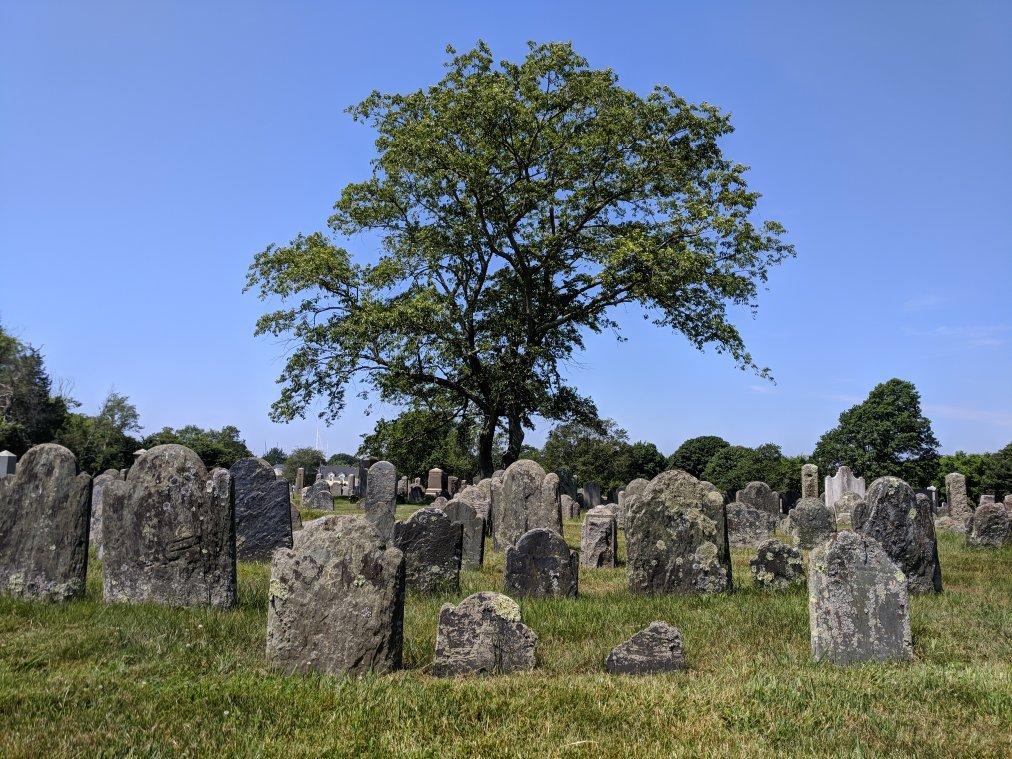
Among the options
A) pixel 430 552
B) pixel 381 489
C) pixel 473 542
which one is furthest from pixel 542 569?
pixel 381 489

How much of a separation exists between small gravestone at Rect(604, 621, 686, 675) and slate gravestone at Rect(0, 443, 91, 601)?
6.37m

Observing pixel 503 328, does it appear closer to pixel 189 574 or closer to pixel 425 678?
pixel 189 574

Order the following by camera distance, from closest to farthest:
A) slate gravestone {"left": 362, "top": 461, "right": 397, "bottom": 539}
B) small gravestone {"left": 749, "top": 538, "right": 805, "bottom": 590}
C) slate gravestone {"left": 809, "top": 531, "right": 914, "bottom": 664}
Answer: slate gravestone {"left": 809, "top": 531, "right": 914, "bottom": 664}
small gravestone {"left": 749, "top": 538, "right": 805, "bottom": 590}
slate gravestone {"left": 362, "top": 461, "right": 397, "bottom": 539}

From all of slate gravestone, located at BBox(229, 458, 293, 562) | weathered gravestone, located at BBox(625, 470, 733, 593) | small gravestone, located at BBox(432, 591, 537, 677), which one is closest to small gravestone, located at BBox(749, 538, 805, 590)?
weathered gravestone, located at BBox(625, 470, 733, 593)

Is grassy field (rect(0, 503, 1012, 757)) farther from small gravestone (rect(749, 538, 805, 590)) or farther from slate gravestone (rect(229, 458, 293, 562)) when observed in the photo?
slate gravestone (rect(229, 458, 293, 562))

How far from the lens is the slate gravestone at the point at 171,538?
30.8 feet

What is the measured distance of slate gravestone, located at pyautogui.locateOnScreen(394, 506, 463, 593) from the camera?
10891mm

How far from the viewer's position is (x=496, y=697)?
6.12 metres

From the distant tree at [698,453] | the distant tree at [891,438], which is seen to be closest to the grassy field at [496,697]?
the distant tree at [891,438]

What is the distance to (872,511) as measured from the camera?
37.9ft

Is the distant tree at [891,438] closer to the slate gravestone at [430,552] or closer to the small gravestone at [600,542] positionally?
the small gravestone at [600,542]

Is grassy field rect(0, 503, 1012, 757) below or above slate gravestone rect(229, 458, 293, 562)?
below

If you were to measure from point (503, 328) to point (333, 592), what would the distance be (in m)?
24.5

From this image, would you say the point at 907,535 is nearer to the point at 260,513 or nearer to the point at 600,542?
the point at 600,542
